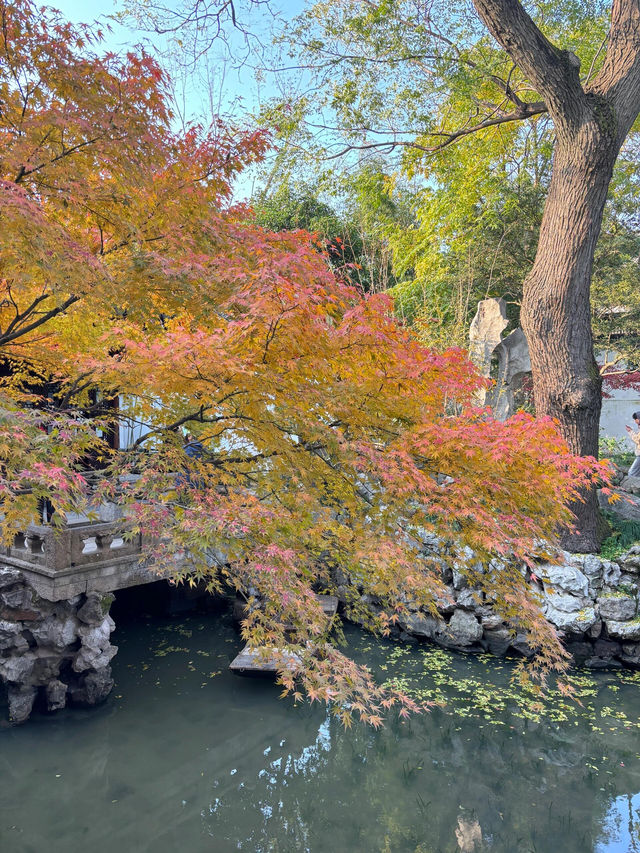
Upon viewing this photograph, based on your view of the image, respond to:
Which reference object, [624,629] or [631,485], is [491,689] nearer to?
[624,629]

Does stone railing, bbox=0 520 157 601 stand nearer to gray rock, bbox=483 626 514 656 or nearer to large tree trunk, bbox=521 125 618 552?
gray rock, bbox=483 626 514 656

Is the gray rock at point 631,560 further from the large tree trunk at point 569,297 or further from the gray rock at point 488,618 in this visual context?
the gray rock at point 488,618

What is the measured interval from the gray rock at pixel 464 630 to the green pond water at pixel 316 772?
0.54 m

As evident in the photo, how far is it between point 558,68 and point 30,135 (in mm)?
6131

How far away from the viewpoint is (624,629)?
6574 mm

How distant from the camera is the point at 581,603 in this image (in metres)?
6.81

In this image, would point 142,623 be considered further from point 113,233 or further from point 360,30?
point 360,30

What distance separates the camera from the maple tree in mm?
2770

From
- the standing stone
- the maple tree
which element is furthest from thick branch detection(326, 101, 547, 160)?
the maple tree

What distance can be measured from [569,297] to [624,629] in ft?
13.7

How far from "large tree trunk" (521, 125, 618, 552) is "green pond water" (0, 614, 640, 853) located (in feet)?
8.89

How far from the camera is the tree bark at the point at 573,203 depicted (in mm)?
6250

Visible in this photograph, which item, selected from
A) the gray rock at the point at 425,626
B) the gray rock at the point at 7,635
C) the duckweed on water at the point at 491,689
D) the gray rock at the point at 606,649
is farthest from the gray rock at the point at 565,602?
the gray rock at the point at 7,635

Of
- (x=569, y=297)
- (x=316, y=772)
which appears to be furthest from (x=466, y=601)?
(x=569, y=297)
